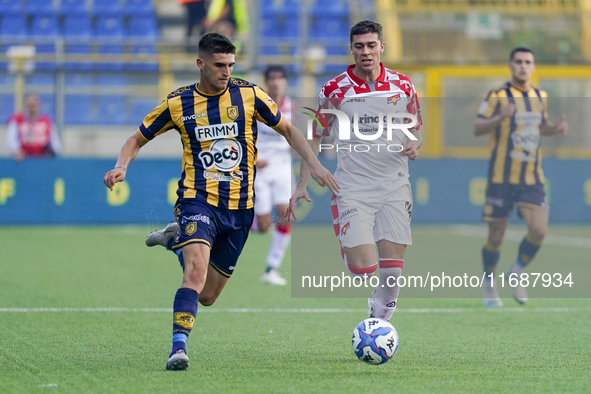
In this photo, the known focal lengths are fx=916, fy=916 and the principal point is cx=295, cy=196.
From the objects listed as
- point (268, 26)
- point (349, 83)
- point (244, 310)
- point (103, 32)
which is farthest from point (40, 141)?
point (349, 83)

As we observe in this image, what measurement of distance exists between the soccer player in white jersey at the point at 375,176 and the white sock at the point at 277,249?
11.4 ft

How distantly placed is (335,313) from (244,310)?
2.39 ft

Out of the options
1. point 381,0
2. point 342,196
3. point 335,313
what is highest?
point 381,0

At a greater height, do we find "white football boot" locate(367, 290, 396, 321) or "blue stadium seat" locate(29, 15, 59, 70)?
"blue stadium seat" locate(29, 15, 59, 70)

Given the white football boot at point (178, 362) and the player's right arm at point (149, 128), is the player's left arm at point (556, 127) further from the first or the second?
the white football boot at point (178, 362)

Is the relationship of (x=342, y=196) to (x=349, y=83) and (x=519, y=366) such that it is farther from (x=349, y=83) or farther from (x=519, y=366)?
(x=519, y=366)

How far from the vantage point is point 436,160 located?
14.8 m

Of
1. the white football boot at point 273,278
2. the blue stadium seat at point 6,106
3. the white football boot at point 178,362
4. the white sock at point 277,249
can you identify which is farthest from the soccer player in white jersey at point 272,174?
the blue stadium seat at point 6,106

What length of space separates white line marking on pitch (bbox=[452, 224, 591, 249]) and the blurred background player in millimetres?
6544

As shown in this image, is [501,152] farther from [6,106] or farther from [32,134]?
[6,106]

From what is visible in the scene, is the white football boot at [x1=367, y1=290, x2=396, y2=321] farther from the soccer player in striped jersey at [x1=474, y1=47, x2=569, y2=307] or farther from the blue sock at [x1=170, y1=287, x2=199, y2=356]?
the soccer player in striped jersey at [x1=474, y1=47, x2=569, y2=307]

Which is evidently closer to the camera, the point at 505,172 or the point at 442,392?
the point at 442,392

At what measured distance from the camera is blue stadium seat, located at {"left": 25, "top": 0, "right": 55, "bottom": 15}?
1831 cm

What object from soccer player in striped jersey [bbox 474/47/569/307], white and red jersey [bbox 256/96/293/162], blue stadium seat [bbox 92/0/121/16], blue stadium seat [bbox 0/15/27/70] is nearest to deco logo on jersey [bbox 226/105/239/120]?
soccer player in striped jersey [bbox 474/47/569/307]
